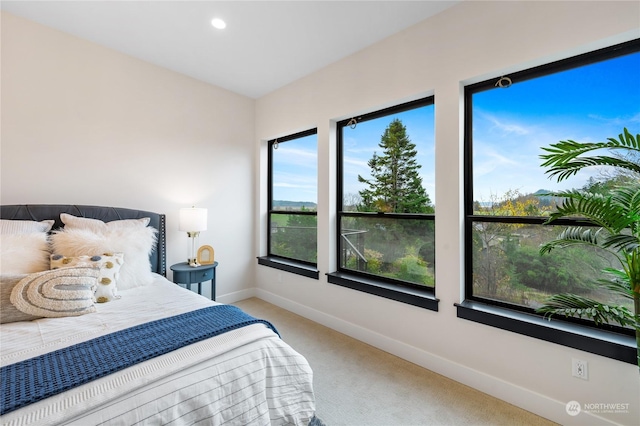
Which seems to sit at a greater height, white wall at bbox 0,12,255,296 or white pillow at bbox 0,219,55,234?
white wall at bbox 0,12,255,296

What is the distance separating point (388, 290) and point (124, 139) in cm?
299

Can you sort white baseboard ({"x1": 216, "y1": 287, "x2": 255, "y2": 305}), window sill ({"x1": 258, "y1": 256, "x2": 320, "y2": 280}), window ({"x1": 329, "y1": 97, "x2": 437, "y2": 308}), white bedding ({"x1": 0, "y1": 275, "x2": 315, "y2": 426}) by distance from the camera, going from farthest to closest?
white baseboard ({"x1": 216, "y1": 287, "x2": 255, "y2": 305}) < window sill ({"x1": 258, "y1": 256, "x2": 320, "y2": 280}) < window ({"x1": 329, "y1": 97, "x2": 437, "y2": 308}) < white bedding ({"x1": 0, "y1": 275, "x2": 315, "y2": 426})

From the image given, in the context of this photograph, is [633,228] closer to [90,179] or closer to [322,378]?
[322,378]

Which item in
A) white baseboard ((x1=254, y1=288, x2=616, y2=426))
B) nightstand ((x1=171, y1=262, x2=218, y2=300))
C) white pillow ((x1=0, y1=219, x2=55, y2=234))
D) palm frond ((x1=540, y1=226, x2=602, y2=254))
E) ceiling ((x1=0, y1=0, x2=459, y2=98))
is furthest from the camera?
nightstand ((x1=171, y1=262, x2=218, y2=300))

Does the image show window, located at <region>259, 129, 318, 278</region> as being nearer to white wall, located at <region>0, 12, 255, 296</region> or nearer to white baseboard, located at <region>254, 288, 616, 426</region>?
white wall, located at <region>0, 12, 255, 296</region>

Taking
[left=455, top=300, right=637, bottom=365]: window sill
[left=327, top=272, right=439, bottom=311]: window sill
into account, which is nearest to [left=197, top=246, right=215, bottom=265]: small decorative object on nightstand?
[left=327, top=272, right=439, bottom=311]: window sill

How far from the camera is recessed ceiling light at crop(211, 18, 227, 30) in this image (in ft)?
7.55

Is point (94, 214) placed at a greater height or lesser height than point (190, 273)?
greater


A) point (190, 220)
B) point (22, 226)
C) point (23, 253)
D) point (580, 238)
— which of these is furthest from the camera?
point (190, 220)

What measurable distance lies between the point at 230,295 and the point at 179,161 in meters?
1.80

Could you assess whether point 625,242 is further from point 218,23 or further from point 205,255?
point 205,255

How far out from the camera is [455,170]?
6.80 feet

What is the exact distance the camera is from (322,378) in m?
2.07

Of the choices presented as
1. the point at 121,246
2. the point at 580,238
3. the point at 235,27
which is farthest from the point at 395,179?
the point at 121,246
